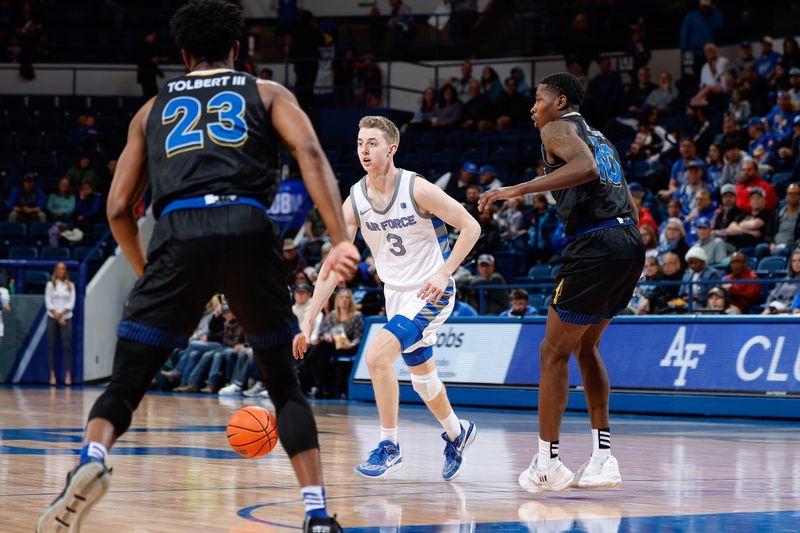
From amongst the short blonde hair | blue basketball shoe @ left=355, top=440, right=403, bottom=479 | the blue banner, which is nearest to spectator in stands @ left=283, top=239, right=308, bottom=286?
the blue banner

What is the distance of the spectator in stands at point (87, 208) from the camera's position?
22594mm

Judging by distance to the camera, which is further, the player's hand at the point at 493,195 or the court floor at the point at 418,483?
the player's hand at the point at 493,195

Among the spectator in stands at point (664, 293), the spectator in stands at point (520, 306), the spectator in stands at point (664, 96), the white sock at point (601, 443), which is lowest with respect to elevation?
the spectator in stands at point (520, 306)

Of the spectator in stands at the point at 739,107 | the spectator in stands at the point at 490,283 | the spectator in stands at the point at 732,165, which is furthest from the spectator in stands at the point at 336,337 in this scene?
the spectator in stands at the point at 739,107

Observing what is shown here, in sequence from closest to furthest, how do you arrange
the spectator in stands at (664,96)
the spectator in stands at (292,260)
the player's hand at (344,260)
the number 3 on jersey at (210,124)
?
the player's hand at (344,260)
the number 3 on jersey at (210,124)
the spectator in stands at (292,260)
the spectator in stands at (664,96)

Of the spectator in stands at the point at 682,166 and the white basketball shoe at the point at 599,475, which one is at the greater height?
the spectator in stands at the point at 682,166

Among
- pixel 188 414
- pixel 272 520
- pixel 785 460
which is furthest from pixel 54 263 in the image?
pixel 272 520

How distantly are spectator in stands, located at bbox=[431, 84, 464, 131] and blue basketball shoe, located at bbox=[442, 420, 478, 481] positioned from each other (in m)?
15.9

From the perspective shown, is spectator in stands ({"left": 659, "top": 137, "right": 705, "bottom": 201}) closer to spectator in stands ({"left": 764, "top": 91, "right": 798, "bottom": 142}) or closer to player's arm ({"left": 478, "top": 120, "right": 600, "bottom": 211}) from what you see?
spectator in stands ({"left": 764, "top": 91, "right": 798, "bottom": 142})

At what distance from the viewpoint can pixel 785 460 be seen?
8.46 meters

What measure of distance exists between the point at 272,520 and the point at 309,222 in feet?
51.8

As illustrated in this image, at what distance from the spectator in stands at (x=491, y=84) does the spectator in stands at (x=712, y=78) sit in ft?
14.2

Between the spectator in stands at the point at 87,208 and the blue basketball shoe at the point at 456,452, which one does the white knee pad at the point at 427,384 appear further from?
the spectator in stands at the point at 87,208

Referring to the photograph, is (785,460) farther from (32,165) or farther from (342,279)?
(32,165)
